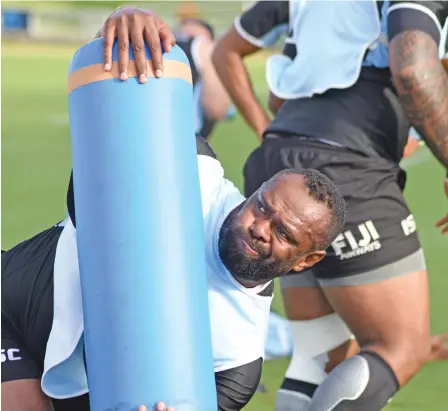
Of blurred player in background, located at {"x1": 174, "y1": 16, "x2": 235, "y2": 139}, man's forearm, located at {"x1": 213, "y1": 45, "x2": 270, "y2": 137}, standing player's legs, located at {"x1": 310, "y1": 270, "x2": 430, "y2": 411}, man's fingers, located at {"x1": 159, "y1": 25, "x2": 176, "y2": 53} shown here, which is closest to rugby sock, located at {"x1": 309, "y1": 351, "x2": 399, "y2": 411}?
standing player's legs, located at {"x1": 310, "y1": 270, "x2": 430, "y2": 411}

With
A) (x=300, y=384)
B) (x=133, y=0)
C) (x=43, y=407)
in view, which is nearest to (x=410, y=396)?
(x=300, y=384)

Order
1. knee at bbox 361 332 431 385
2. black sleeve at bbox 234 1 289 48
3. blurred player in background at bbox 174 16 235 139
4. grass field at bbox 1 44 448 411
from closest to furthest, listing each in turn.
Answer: knee at bbox 361 332 431 385, black sleeve at bbox 234 1 289 48, grass field at bbox 1 44 448 411, blurred player in background at bbox 174 16 235 139

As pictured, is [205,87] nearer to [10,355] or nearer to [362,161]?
[362,161]

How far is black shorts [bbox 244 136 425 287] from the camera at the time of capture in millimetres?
3717

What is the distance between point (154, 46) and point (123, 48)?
90 millimetres

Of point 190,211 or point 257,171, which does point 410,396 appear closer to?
point 257,171

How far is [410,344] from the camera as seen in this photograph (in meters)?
3.68

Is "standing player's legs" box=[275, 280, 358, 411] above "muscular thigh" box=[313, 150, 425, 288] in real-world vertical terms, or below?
below

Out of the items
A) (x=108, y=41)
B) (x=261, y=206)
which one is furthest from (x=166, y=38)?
(x=261, y=206)

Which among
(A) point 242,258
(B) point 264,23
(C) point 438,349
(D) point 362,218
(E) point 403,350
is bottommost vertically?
(C) point 438,349

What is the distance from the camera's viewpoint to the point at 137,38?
2.83 metres

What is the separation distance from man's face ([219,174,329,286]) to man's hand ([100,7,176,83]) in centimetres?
47

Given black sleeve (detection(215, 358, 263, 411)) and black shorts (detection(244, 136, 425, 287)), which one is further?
black shorts (detection(244, 136, 425, 287))

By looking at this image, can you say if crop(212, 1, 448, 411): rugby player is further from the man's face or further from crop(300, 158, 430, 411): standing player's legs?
the man's face
